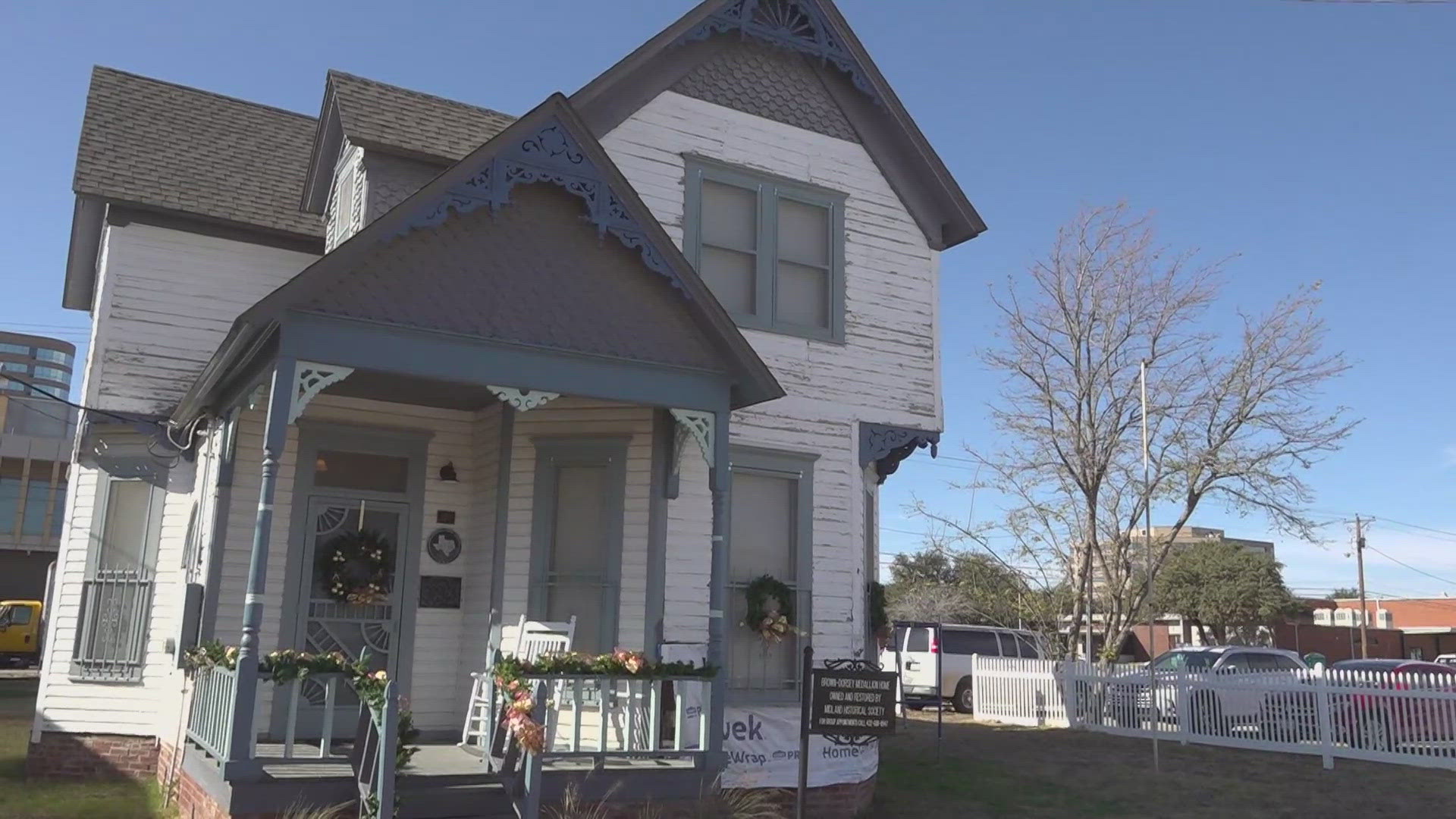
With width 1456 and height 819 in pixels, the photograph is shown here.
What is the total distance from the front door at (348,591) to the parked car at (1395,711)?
520 inches

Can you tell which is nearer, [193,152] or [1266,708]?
[193,152]

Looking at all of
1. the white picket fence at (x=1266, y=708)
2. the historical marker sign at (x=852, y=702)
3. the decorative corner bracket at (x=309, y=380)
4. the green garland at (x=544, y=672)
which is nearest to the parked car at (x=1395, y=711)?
the white picket fence at (x=1266, y=708)

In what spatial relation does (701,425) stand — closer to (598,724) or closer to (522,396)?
(522,396)

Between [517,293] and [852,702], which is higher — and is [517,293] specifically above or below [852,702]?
above

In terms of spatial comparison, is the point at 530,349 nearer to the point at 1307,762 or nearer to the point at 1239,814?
the point at 1239,814

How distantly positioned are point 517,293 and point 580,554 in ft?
9.01

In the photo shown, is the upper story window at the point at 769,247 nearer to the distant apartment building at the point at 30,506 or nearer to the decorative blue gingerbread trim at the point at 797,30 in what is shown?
the decorative blue gingerbread trim at the point at 797,30

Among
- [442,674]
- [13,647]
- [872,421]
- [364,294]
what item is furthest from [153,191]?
[13,647]

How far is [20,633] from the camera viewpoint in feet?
104

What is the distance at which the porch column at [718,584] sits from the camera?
8.80 meters

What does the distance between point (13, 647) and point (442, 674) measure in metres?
27.4

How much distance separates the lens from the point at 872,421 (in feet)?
38.5

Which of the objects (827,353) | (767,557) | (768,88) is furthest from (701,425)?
(768,88)

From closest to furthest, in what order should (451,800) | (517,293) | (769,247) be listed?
(451,800), (517,293), (769,247)
